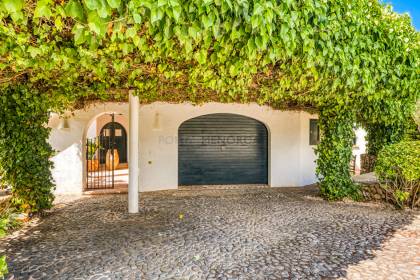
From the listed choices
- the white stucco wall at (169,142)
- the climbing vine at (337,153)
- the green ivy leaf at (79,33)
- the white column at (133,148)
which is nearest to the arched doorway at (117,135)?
the white stucco wall at (169,142)

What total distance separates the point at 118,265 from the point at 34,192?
3316 mm

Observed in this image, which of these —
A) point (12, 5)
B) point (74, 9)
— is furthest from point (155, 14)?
point (12, 5)

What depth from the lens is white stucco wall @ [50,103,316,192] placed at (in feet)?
26.8

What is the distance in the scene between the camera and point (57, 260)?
12.4 feet

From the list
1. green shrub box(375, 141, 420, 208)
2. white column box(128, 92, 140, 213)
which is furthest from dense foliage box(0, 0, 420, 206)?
green shrub box(375, 141, 420, 208)

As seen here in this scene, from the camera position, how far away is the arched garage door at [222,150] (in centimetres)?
954

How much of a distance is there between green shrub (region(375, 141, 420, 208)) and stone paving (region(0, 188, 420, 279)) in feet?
1.67

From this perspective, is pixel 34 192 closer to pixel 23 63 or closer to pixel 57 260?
pixel 57 260

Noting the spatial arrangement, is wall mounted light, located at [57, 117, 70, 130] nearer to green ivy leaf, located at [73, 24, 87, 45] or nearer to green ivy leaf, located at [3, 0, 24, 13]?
green ivy leaf, located at [73, 24, 87, 45]

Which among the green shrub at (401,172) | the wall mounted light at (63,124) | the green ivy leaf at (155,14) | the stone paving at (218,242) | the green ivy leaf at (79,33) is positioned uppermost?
the green ivy leaf at (155,14)

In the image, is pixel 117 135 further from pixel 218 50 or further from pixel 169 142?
pixel 218 50

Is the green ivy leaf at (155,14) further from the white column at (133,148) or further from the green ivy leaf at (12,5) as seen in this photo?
the white column at (133,148)

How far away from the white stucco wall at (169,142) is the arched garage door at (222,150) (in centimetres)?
33

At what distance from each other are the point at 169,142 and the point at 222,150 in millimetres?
1938
